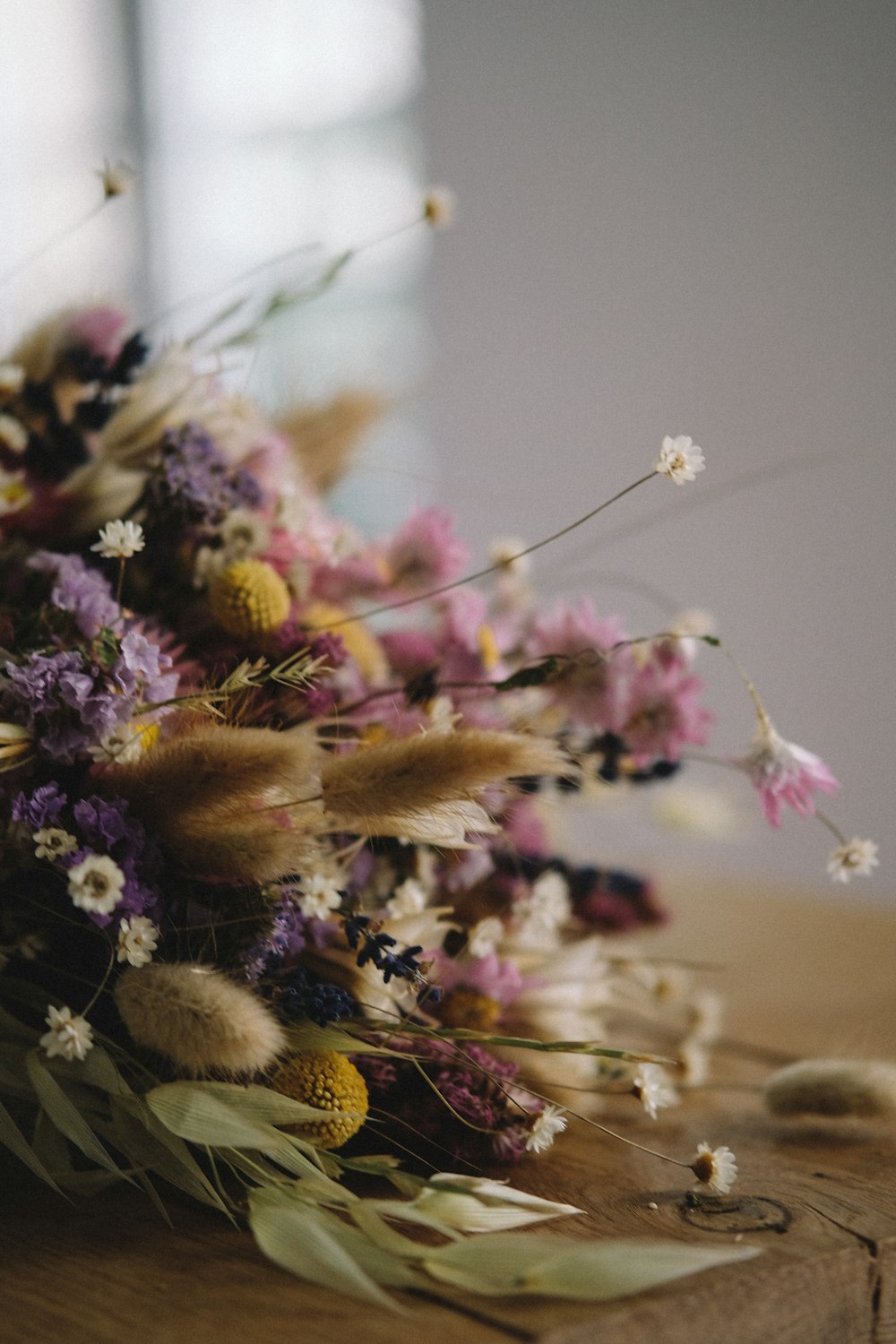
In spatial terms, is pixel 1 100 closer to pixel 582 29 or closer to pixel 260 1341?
pixel 582 29

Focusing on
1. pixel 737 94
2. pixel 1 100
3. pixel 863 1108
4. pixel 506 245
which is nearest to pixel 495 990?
pixel 863 1108

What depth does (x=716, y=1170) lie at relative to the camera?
519mm

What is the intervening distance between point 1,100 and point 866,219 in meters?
2.41

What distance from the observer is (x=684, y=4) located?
2328 millimetres

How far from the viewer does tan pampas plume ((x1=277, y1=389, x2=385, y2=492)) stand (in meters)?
0.81

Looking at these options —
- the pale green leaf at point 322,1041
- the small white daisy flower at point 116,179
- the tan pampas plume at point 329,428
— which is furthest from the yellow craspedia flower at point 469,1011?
the small white daisy flower at point 116,179

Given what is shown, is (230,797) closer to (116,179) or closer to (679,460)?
(679,460)

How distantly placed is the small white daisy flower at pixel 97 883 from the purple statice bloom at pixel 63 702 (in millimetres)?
61

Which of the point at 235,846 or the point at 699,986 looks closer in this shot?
the point at 235,846

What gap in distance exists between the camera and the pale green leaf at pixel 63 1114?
507 mm

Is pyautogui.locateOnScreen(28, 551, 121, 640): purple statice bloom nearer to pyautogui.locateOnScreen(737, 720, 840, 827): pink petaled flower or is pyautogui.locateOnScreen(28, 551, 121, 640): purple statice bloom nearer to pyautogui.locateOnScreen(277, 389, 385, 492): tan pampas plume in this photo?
pyautogui.locateOnScreen(277, 389, 385, 492): tan pampas plume

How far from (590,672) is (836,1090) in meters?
0.26

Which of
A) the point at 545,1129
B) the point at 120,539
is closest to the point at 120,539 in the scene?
the point at 120,539

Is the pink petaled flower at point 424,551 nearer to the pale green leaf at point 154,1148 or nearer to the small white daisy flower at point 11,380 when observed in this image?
the small white daisy flower at point 11,380
